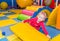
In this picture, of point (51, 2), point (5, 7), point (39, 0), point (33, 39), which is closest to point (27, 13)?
point (51, 2)

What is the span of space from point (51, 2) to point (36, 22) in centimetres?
173

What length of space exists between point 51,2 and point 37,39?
225cm

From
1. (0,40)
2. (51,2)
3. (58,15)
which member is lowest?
(0,40)

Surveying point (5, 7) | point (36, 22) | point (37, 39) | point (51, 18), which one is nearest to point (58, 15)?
point (51, 18)

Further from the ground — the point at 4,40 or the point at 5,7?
the point at 5,7

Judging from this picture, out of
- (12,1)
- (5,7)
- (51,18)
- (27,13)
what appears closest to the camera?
(51,18)

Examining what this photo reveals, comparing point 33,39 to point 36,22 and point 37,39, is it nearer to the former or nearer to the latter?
point 37,39

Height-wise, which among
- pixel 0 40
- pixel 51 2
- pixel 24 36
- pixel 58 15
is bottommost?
pixel 0 40

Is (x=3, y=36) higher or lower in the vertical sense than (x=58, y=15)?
lower

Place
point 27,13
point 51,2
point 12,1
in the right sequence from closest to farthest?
1. point 27,13
2. point 51,2
3. point 12,1

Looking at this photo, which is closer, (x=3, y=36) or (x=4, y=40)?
(x=4, y=40)

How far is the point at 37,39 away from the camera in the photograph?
45.6 inches

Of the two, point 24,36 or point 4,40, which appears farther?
point 4,40

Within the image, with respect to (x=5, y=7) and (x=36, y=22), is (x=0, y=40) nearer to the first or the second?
(x=36, y=22)
